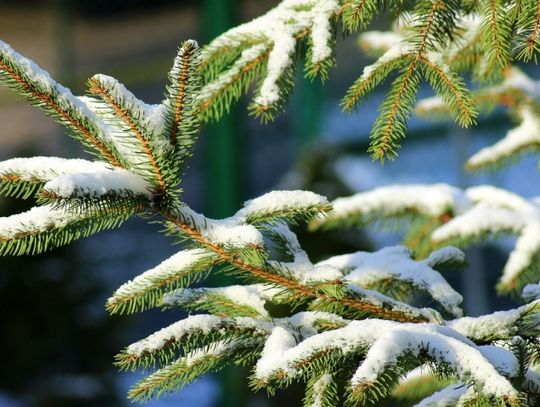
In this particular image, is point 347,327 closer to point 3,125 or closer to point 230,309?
point 230,309

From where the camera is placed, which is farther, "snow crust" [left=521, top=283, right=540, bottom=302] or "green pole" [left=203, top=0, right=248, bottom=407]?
"green pole" [left=203, top=0, right=248, bottom=407]

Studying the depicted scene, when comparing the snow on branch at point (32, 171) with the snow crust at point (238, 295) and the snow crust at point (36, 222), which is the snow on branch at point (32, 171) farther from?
the snow crust at point (238, 295)

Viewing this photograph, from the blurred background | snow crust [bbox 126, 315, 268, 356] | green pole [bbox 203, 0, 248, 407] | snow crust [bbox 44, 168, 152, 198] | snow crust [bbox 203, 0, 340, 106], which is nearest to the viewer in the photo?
snow crust [bbox 44, 168, 152, 198]

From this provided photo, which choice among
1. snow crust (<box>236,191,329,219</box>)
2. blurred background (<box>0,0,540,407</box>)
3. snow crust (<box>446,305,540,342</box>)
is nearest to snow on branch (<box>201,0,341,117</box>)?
snow crust (<box>236,191,329,219</box>)

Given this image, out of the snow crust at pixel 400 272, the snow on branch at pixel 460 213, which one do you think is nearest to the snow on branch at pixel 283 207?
the snow crust at pixel 400 272

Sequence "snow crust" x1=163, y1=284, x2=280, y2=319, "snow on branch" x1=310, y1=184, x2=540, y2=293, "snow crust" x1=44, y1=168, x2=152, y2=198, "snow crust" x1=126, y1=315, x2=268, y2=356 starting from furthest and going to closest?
"snow on branch" x1=310, y1=184, x2=540, y2=293, "snow crust" x1=163, y1=284, x2=280, y2=319, "snow crust" x1=126, y1=315, x2=268, y2=356, "snow crust" x1=44, y1=168, x2=152, y2=198

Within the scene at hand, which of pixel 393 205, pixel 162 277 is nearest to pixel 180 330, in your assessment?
pixel 162 277

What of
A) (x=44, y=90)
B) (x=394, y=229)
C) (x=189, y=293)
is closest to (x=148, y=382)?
(x=189, y=293)

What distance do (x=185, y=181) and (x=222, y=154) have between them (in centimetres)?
39

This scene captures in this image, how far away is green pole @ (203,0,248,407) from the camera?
588 cm

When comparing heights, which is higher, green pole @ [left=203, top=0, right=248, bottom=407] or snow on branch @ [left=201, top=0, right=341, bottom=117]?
green pole @ [left=203, top=0, right=248, bottom=407]

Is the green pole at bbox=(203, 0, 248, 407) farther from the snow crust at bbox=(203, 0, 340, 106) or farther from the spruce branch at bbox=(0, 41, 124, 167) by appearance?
the spruce branch at bbox=(0, 41, 124, 167)

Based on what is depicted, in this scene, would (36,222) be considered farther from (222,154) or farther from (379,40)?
(222,154)

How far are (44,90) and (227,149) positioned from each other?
197 inches
